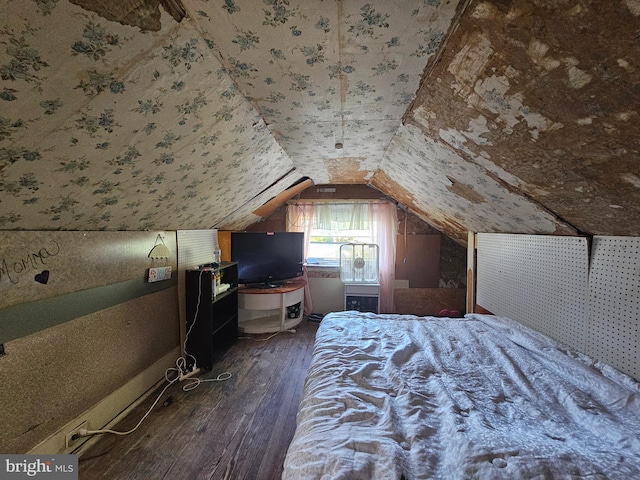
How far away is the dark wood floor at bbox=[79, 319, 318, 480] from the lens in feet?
5.27

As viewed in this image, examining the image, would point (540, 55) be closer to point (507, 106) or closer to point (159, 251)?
point (507, 106)

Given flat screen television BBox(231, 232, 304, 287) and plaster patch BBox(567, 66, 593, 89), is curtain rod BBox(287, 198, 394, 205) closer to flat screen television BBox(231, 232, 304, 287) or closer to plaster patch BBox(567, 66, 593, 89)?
flat screen television BBox(231, 232, 304, 287)

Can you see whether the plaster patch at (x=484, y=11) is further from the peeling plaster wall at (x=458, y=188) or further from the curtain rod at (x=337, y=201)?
the curtain rod at (x=337, y=201)

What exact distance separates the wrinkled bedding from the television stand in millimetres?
1837

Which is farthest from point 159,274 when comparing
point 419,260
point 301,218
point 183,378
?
point 419,260

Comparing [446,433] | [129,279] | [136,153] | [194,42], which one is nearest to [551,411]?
[446,433]

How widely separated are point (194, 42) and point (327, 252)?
3.93m

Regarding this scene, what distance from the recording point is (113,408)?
6.57ft

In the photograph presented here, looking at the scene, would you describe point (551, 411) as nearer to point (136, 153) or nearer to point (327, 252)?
point (136, 153)

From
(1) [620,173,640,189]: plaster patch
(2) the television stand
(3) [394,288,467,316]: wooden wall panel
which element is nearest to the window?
(2) the television stand
